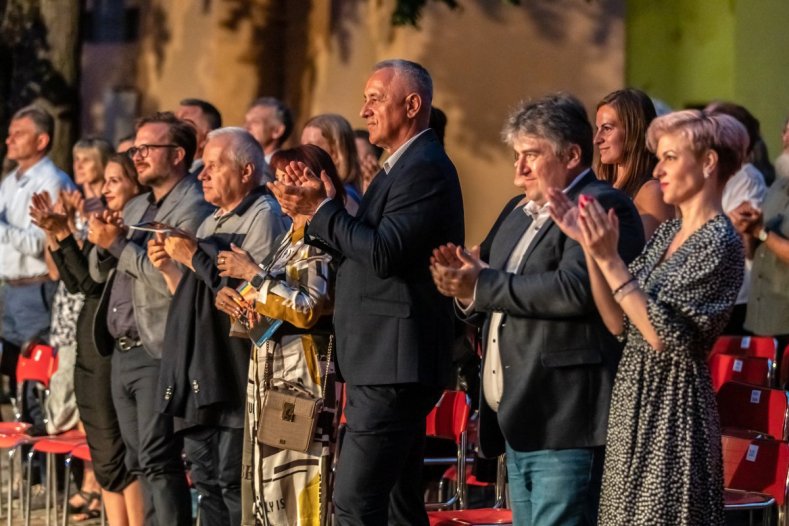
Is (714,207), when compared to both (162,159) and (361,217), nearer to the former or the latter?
(361,217)

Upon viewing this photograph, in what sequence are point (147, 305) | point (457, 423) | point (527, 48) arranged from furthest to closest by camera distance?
point (527, 48)
point (147, 305)
point (457, 423)

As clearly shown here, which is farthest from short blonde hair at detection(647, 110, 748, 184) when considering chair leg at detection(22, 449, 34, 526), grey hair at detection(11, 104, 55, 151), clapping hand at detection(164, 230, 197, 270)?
grey hair at detection(11, 104, 55, 151)

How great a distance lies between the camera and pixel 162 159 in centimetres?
665

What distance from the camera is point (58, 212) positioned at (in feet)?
23.7

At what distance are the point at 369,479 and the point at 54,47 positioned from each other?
7.19 meters

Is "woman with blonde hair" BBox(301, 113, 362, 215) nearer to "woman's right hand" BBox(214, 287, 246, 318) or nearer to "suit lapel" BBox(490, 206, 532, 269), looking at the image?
"woman's right hand" BBox(214, 287, 246, 318)

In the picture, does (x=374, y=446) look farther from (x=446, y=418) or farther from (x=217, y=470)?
(x=446, y=418)

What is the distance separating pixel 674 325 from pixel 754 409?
203 cm

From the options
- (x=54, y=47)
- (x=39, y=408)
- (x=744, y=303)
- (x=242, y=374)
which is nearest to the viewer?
(x=242, y=374)

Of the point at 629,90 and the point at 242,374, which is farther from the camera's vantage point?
the point at 242,374

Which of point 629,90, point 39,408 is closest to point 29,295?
point 39,408

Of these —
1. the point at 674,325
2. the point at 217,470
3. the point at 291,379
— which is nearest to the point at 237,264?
the point at 291,379

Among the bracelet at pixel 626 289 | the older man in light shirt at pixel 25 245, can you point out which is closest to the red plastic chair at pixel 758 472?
the bracelet at pixel 626 289

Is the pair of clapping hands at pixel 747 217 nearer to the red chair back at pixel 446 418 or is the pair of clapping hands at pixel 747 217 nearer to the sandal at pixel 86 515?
the red chair back at pixel 446 418
